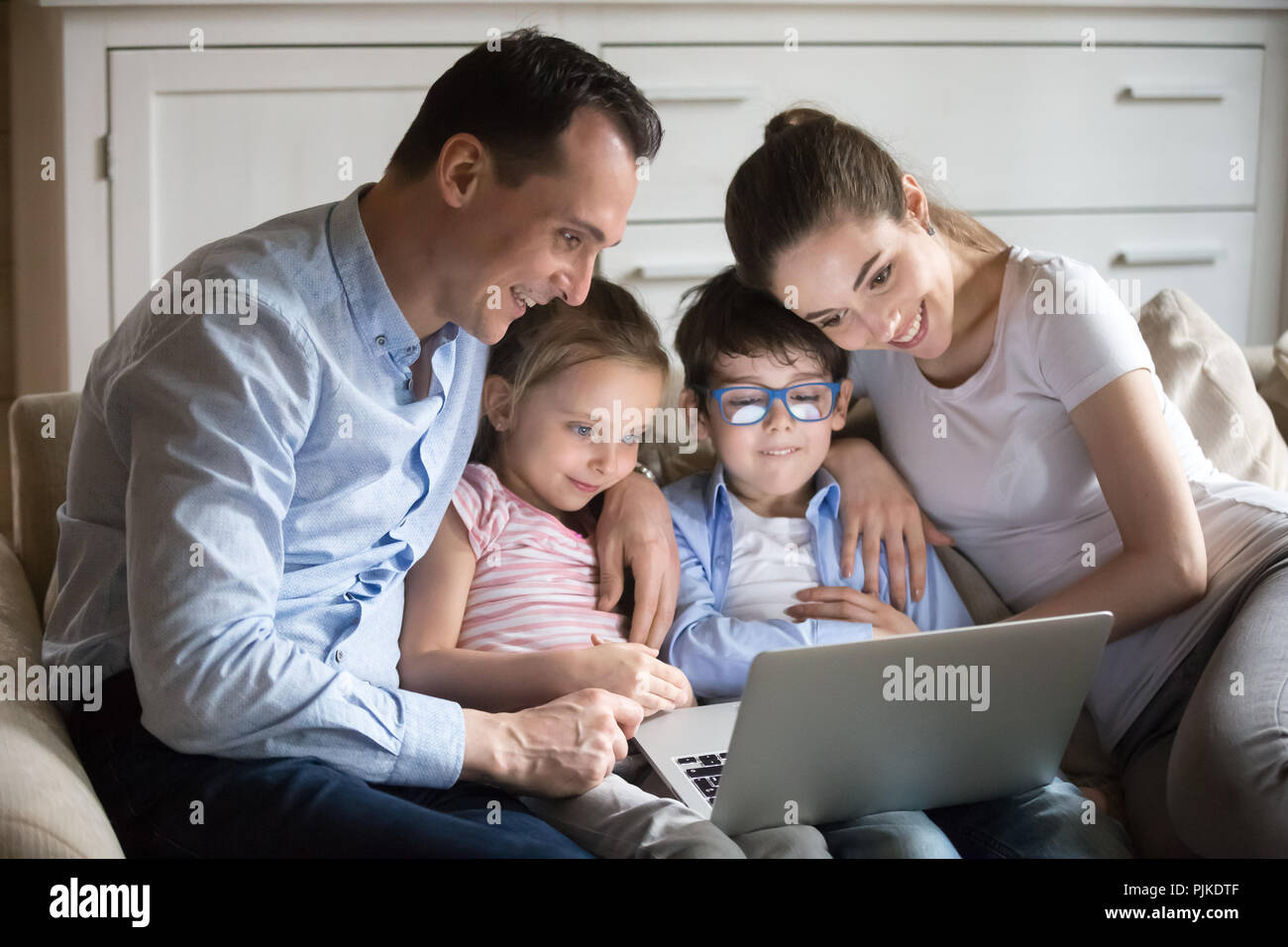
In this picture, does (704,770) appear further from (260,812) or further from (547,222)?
(547,222)

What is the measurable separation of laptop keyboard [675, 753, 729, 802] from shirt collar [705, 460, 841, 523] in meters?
0.37

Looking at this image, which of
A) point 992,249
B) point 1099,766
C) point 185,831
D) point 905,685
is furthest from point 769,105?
point 185,831

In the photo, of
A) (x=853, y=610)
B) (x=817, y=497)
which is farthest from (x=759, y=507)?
(x=853, y=610)

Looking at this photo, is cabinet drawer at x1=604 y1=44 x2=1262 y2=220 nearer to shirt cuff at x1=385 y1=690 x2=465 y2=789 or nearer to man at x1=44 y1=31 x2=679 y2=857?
man at x1=44 y1=31 x2=679 y2=857

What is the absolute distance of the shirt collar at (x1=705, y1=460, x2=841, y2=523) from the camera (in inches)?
56.0

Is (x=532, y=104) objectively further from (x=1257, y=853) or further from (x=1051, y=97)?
(x=1051, y=97)

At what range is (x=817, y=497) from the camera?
142 cm

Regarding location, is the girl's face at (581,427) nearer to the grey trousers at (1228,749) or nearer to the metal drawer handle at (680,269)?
the grey trousers at (1228,749)

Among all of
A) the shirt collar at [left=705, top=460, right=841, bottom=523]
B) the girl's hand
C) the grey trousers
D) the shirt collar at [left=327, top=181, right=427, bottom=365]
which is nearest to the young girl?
the girl's hand

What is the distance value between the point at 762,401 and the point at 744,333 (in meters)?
0.08

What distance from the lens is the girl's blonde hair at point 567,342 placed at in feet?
4.39

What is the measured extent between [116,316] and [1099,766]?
5.66ft

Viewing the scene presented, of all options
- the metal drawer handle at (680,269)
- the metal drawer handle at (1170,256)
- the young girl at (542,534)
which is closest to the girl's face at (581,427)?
the young girl at (542,534)

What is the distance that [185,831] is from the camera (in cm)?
96
